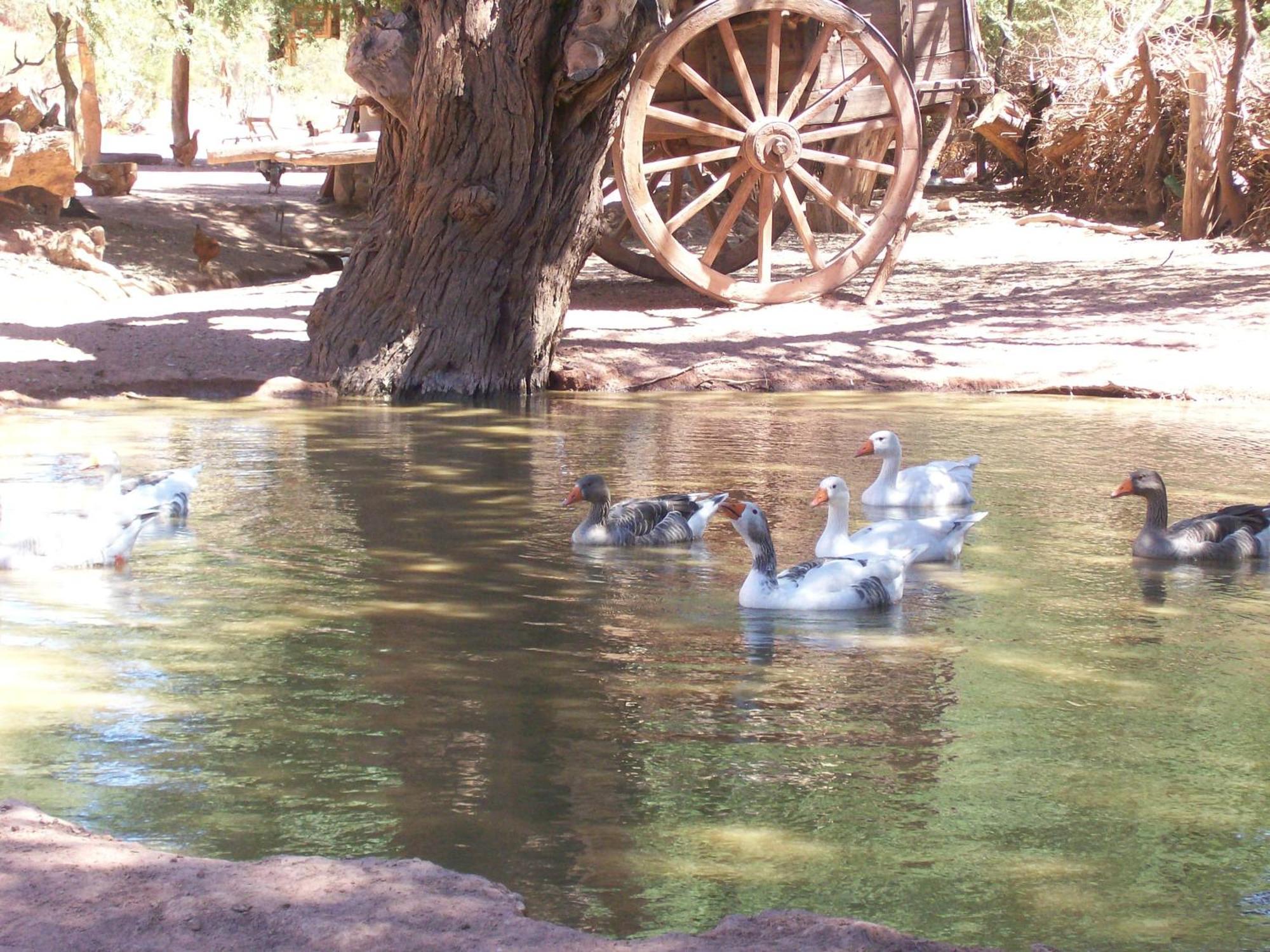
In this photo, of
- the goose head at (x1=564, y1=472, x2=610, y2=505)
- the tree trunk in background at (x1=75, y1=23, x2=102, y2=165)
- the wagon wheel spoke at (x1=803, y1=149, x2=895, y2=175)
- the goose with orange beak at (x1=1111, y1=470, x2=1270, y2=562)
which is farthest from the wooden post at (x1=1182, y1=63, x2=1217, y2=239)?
the tree trunk in background at (x1=75, y1=23, x2=102, y2=165)

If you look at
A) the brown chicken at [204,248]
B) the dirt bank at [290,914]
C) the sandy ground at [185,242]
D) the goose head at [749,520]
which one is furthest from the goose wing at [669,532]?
the brown chicken at [204,248]

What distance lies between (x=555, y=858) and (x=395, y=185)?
10.3 meters

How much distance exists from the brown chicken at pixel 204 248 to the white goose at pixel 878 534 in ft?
48.6

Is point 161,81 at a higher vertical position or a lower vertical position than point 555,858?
higher

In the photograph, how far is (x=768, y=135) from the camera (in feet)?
50.1

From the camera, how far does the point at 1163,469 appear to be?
9742 mm

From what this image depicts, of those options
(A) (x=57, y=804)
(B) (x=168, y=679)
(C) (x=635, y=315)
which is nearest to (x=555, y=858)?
(A) (x=57, y=804)

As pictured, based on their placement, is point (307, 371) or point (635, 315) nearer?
point (307, 371)

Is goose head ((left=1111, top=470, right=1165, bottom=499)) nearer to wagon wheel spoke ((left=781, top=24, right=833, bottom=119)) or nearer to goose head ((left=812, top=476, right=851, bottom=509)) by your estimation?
goose head ((left=812, top=476, right=851, bottom=509))

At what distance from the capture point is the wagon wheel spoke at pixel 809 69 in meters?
15.1

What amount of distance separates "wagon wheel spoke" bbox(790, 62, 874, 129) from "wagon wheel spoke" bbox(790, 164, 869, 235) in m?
0.46

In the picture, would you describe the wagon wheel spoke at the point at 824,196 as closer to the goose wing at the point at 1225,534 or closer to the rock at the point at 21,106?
the goose wing at the point at 1225,534

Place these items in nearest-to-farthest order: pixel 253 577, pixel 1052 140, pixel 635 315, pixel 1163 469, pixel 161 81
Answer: pixel 253 577
pixel 1163 469
pixel 635 315
pixel 1052 140
pixel 161 81

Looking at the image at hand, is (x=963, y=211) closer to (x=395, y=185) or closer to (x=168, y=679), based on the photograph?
(x=395, y=185)
